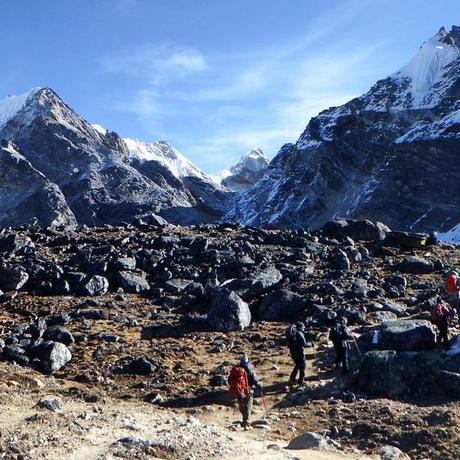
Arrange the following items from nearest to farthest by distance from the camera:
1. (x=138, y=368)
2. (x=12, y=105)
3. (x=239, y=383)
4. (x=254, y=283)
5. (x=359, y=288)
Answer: (x=239, y=383) → (x=138, y=368) → (x=359, y=288) → (x=254, y=283) → (x=12, y=105)

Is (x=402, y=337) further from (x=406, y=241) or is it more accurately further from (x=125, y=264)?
(x=406, y=241)

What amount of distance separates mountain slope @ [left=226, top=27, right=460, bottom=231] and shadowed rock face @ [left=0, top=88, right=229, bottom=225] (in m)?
27.3

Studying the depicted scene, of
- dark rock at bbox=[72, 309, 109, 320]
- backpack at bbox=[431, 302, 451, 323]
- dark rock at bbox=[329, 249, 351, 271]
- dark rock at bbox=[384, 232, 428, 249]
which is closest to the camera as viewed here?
backpack at bbox=[431, 302, 451, 323]

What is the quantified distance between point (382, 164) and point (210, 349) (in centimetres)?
15308

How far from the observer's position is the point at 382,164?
165250 millimetres

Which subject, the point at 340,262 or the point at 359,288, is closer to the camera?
the point at 359,288

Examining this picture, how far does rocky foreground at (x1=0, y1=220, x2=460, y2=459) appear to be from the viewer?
12570mm

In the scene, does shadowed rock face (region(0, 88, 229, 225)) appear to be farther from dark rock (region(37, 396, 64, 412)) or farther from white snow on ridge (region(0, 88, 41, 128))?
dark rock (region(37, 396, 64, 412))

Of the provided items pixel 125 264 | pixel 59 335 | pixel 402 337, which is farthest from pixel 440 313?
pixel 125 264

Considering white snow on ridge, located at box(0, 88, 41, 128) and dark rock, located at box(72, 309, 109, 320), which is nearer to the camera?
dark rock, located at box(72, 309, 109, 320)

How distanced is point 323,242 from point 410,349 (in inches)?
883

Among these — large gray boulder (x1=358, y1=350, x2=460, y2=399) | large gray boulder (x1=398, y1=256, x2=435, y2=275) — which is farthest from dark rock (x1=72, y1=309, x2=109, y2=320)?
large gray boulder (x1=398, y1=256, x2=435, y2=275)

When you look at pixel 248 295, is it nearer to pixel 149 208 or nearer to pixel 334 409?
pixel 334 409

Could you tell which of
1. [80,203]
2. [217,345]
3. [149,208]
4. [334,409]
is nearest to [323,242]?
[217,345]
